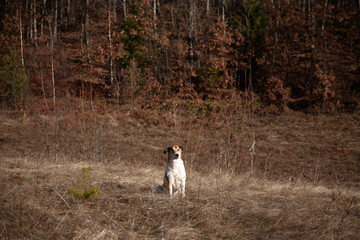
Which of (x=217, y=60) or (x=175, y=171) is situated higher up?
(x=217, y=60)

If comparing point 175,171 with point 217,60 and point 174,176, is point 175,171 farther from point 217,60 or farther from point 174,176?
point 217,60

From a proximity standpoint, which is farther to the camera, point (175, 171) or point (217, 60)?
point (217, 60)

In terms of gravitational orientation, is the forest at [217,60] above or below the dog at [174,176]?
above

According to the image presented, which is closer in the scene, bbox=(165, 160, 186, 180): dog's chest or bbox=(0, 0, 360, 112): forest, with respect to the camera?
bbox=(165, 160, 186, 180): dog's chest

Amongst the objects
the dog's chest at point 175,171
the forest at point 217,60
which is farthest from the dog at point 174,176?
the forest at point 217,60

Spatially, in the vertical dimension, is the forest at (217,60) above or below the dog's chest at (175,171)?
above

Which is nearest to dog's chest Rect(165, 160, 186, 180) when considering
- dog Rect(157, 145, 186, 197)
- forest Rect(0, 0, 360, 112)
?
dog Rect(157, 145, 186, 197)

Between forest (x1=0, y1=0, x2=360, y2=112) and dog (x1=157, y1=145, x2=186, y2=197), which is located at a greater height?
forest (x1=0, y1=0, x2=360, y2=112)

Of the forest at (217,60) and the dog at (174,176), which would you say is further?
the forest at (217,60)

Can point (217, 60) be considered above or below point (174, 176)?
above

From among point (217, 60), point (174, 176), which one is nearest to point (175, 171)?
point (174, 176)

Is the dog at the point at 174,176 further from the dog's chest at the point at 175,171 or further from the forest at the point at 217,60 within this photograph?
the forest at the point at 217,60

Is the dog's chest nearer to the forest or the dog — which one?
the dog

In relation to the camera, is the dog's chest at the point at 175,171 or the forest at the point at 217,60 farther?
the forest at the point at 217,60
